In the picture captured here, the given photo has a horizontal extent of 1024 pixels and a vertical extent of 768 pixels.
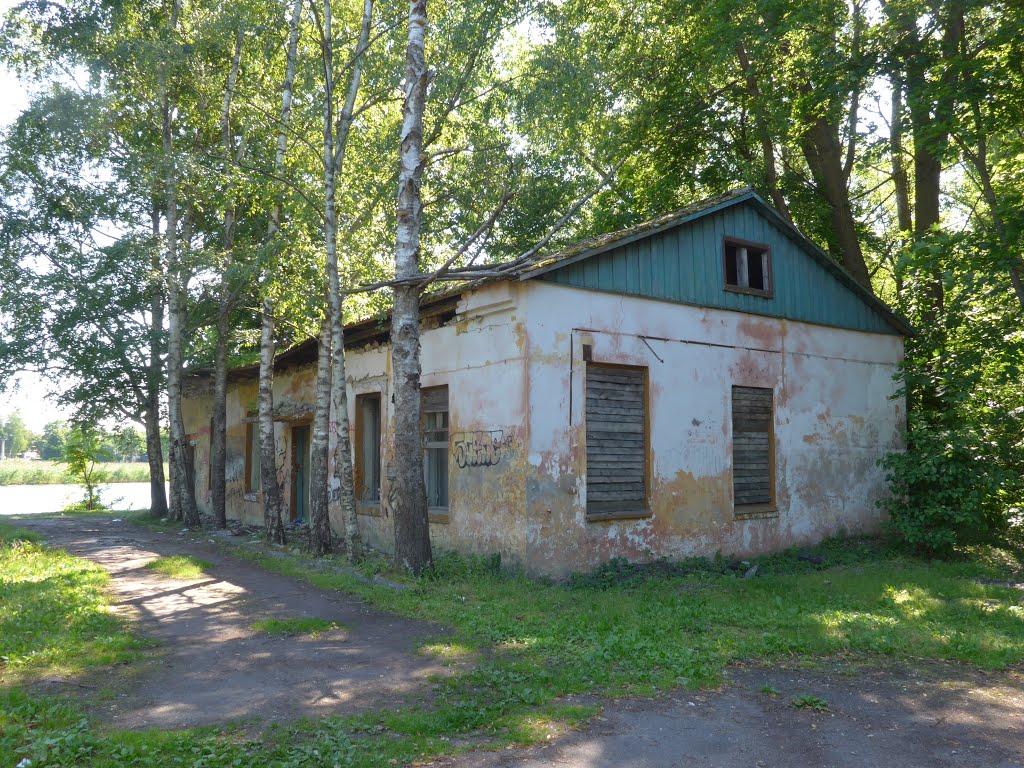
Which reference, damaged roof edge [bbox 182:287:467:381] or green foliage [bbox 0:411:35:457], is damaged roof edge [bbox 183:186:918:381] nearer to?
damaged roof edge [bbox 182:287:467:381]

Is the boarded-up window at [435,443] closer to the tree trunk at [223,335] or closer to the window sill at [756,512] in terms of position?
the window sill at [756,512]

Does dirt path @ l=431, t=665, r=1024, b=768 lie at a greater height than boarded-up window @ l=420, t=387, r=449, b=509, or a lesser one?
lesser

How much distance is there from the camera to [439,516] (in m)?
11.0

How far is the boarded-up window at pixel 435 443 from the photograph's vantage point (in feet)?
38.1

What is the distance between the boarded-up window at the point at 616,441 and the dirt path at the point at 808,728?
4.38 meters

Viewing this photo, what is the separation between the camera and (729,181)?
1770 centimetres

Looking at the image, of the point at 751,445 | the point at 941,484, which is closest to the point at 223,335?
the point at 751,445

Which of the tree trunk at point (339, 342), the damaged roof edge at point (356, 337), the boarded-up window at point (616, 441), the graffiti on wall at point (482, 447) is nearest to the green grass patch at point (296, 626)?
the graffiti on wall at point (482, 447)

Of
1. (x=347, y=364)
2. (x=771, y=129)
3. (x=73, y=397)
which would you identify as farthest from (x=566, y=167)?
(x=73, y=397)

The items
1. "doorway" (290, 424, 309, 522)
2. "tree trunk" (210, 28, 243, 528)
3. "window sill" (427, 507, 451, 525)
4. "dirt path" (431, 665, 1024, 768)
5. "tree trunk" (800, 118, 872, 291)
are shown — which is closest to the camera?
"dirt path" (431, 665, 1024, 768)

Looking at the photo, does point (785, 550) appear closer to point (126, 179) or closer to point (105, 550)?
point (105, 550)

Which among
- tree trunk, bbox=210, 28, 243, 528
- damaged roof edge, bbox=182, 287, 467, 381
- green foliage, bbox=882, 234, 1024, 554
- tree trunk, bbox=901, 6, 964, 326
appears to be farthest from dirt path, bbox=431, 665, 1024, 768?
tree trunk, bbox=210, 28, 243, 528

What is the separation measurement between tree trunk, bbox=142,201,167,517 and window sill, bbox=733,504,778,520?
1467 centimetres

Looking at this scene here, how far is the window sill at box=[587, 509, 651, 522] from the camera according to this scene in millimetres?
9961
